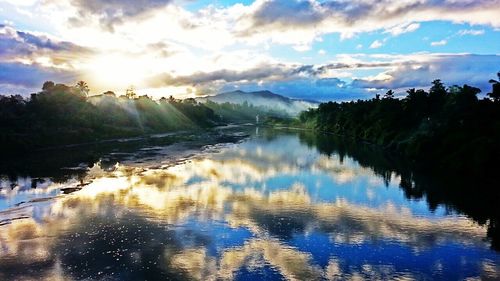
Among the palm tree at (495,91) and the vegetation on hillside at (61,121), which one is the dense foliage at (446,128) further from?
the vegetation on hillside at (61,121)

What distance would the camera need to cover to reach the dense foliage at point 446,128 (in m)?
69.8

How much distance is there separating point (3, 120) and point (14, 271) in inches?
3795

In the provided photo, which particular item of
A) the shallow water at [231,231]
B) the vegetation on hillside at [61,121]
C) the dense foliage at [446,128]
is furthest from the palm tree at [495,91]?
the vegetation on hillside at [61,121]

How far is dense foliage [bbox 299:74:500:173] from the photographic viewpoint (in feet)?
A: 229

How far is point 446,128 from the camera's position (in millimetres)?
85062

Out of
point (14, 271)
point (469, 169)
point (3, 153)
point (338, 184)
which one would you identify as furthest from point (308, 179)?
point (3, 153)

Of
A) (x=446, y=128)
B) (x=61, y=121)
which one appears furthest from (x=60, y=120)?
(x=446, y=128)

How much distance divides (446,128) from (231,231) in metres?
60.5

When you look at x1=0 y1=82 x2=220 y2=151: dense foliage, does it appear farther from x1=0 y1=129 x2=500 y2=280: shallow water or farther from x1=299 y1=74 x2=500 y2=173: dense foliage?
x1=299 y1=74 x2=500 y2=173: dense foliage

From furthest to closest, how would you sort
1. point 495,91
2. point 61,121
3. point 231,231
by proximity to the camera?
point 61,121 → point 495,91 → point 231,231

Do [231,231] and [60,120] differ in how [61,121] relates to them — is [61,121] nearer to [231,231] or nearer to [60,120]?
[60,120]

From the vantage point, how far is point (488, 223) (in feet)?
145

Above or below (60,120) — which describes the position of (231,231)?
below

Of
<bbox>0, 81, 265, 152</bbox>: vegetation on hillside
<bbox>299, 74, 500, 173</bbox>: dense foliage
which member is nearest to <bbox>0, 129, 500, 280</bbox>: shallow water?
<bbox>299, 74, 500, 173</bbox>: dense foliage
